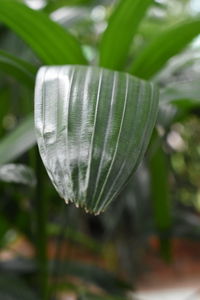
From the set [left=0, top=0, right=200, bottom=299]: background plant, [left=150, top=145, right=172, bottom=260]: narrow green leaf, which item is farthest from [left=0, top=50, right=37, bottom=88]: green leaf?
[left=150, top=145, right=172, bottom=260]: narrow green leaf

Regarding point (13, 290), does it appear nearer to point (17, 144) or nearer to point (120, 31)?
point (17, 144)

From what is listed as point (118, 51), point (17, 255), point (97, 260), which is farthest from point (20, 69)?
point (97, 260)

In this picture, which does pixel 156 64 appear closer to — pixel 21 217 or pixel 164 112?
pixel 164 112

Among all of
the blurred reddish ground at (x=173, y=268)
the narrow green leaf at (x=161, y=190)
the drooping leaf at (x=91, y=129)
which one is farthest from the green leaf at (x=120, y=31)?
the blurred reddish ground at (x=173, y=268)

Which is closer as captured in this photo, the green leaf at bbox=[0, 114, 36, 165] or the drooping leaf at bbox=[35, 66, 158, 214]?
the drooping leaf at bbox=[35, 66, 158, 214]

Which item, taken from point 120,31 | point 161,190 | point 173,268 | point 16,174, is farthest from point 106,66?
point 173,268

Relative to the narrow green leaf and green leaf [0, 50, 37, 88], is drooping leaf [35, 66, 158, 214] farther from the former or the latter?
the narrow green leaf
